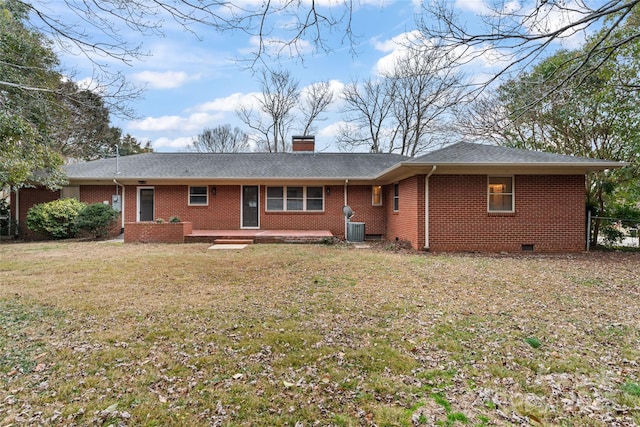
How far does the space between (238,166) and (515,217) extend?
34.6 feet

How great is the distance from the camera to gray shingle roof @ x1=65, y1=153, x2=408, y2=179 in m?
13.3

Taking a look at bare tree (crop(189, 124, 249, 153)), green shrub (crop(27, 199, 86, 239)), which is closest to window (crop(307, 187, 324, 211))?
green shrub (crop(27, 199, 86, 239))

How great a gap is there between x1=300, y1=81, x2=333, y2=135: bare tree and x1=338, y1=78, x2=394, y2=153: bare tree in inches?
55.8

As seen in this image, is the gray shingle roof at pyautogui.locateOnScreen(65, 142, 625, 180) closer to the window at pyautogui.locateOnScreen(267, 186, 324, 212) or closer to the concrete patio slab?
the window at pyautogui.locateOnScreen(267, 186, 324, 212)

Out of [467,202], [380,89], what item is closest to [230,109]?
[380,89]

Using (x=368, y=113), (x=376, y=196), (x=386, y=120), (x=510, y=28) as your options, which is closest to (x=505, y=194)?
(x=376, y=196)

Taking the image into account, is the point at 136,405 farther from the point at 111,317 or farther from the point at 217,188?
the point at 217,188

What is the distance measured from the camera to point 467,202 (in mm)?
9914

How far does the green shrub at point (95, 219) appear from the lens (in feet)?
39.4

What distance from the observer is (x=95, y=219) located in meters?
12.0

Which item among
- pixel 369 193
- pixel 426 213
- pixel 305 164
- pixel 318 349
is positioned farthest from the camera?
pixel 305 164

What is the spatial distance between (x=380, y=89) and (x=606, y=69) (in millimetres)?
16008

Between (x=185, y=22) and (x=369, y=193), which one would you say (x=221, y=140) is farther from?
(x=185, y=22)

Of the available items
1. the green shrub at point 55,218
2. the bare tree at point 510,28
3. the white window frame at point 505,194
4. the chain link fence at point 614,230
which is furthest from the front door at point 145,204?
the chain link fence at point 614,230
